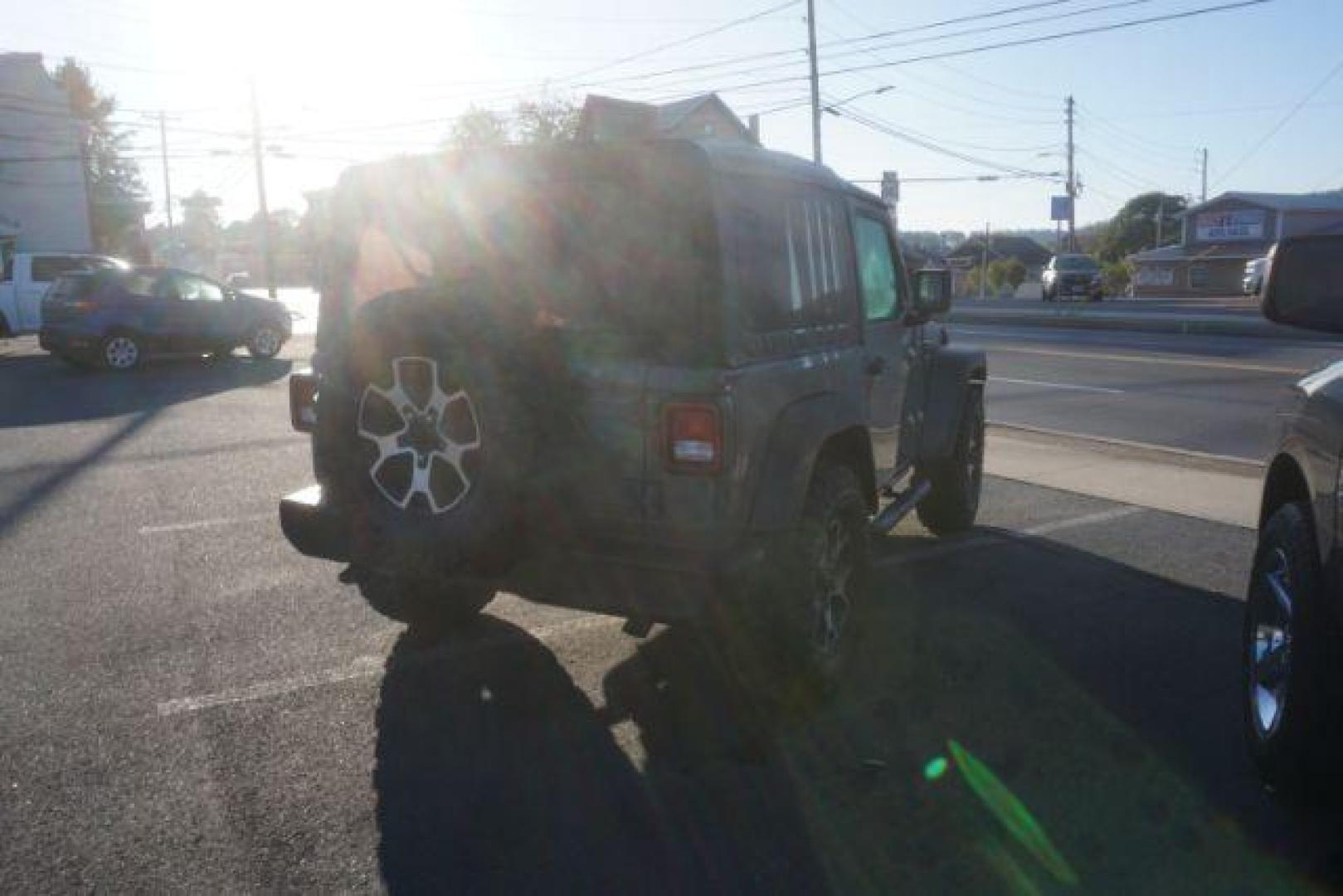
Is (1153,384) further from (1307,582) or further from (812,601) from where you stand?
(1307,582)

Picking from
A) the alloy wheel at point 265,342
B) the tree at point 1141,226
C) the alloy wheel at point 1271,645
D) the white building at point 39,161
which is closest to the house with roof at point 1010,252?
the tree at point 1141,226

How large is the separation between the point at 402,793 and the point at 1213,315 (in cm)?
3129

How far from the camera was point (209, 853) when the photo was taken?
3.39 meters

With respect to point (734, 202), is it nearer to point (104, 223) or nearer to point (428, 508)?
point (428, 508)

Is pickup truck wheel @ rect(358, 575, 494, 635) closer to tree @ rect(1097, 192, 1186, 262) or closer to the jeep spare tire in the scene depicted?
the jeep spare tire

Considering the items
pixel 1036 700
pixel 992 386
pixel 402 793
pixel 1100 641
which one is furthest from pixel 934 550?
pixel 992 386

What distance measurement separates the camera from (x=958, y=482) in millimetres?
7039

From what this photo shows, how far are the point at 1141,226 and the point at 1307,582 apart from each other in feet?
344

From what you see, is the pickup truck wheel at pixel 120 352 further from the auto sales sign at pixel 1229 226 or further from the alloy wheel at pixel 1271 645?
the auto sales sign at pixel 1229 226

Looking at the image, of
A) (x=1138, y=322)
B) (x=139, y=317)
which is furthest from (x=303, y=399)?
(x=1138, y=322)

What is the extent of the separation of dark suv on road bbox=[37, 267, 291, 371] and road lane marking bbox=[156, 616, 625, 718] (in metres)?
14.4

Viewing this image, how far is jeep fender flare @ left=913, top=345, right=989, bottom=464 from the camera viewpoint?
21.3 feet

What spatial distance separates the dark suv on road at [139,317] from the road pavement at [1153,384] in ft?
38.4

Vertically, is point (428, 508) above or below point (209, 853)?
above
